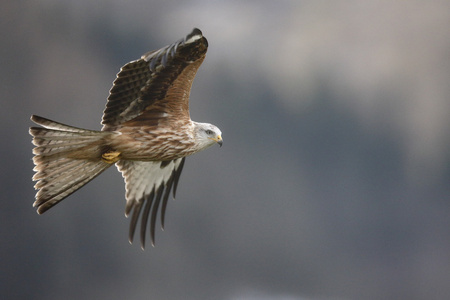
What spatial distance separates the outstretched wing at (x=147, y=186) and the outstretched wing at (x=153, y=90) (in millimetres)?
473

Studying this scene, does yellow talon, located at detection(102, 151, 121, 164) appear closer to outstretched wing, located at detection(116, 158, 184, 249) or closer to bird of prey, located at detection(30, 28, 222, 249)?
bird of prey, located at detection(30, 28, 222, 249)

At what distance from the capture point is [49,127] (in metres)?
2.85

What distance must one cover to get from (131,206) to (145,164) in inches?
10.3

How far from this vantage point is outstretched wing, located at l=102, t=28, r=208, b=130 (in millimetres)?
2959

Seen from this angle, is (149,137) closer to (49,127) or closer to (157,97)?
(157,97)

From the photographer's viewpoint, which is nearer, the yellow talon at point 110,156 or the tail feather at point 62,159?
the tail feather at point 62,159

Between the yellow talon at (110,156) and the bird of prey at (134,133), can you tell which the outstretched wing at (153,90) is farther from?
the yellow talon at (110,156)

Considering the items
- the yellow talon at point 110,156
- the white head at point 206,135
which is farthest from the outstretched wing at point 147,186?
the white head at point 206,135

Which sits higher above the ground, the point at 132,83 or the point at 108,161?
the point at 132,83

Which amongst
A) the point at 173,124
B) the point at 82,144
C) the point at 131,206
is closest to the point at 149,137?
the point at 173,124

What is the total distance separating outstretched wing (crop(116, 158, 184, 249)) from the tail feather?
419mm

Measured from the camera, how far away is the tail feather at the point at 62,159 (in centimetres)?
288

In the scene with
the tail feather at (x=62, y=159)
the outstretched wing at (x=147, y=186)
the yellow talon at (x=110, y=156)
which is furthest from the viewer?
the outstretched wing at (x=147, y=186)

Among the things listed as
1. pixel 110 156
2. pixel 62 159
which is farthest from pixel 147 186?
pixel 62 159
